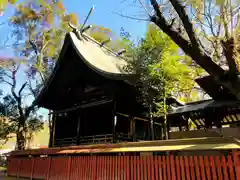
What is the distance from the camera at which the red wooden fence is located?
4449 millimetres

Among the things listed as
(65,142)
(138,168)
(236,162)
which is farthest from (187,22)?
(65,142)

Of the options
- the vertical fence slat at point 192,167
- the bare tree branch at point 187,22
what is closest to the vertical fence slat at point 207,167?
the vertical fence slat at point 192,167

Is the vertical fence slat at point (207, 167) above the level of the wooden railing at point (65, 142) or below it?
below

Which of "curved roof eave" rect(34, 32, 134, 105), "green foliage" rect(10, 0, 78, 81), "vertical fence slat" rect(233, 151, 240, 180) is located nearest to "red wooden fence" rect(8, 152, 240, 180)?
"vertical fence slat" rect(233, 151, 240, 180)

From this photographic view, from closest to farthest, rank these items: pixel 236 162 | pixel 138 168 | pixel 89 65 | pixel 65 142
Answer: pixel 236 162 → pixel 138 168 → pixel 89 65 → pixel 65 142

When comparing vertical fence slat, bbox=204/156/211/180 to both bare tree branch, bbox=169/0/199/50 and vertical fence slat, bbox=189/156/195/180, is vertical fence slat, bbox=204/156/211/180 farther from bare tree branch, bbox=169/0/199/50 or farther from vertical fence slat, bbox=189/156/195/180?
bare tree branch, bbox=169/0/199/50

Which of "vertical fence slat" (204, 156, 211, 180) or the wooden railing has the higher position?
the wooden railing

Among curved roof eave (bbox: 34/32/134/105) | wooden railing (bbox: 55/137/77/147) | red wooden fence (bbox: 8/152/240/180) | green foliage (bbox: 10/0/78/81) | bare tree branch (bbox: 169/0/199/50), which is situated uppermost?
green foliage (bbox: 10/0/78/81)

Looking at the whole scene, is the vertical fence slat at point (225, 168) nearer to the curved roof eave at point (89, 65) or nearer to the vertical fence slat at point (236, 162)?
the vertical fence slat at point (236, 162)

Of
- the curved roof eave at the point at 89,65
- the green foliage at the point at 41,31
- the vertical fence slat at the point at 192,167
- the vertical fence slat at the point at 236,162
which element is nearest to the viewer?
the vertical fence slat at the point at 236,162

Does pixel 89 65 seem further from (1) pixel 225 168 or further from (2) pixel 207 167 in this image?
(1) pixel 225 168

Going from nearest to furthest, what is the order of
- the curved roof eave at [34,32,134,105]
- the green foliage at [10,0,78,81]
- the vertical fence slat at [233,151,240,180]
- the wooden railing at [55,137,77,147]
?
the vertical fence slat at [233,151,240,180] → the curved roof eave at [34,32,134,105] → the wooden railing at [55,137,77,147] → the green foliage at [10,0,78,81]

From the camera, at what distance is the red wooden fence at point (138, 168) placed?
4.45m

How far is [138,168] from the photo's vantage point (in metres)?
5.75
